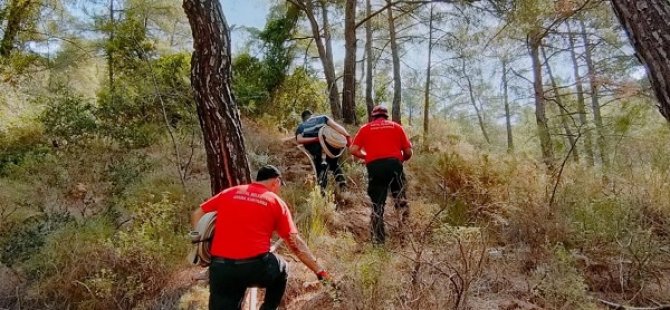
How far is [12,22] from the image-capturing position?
10.1m

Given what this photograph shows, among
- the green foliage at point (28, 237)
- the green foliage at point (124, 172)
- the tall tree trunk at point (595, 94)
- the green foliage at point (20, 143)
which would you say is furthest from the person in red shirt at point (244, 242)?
the green foliage at point (20, 143)

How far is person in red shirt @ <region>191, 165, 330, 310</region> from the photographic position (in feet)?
10.2

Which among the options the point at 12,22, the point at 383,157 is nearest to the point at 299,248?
the point at 383,157

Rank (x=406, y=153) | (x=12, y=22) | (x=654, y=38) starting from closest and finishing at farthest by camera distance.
A: 1. (x=654, y=38)
2. (x=406, y=153)
3. (x=12, y=22)

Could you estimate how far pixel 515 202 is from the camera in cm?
529

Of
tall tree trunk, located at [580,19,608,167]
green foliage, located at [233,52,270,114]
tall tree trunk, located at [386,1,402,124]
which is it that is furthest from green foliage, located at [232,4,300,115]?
tall tree trunk, located at [580,19,608,167]

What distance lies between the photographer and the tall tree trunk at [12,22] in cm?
1005

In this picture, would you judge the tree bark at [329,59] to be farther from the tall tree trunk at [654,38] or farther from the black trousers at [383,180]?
the tall tree trunk at [654,38]

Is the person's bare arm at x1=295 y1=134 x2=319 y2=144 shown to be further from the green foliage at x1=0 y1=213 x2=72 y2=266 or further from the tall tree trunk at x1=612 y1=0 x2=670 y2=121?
the tall tree trunk at x1=612 y1=0 x2=670 y2=121

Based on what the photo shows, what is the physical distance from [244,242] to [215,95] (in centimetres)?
216

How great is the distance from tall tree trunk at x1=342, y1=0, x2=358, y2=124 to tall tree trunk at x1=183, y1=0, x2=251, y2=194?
5.86m

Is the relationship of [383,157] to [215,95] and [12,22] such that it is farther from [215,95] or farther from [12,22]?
[12,22]

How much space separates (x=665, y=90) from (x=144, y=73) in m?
6.79

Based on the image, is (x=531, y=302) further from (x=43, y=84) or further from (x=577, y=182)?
(x=43, y=84)
